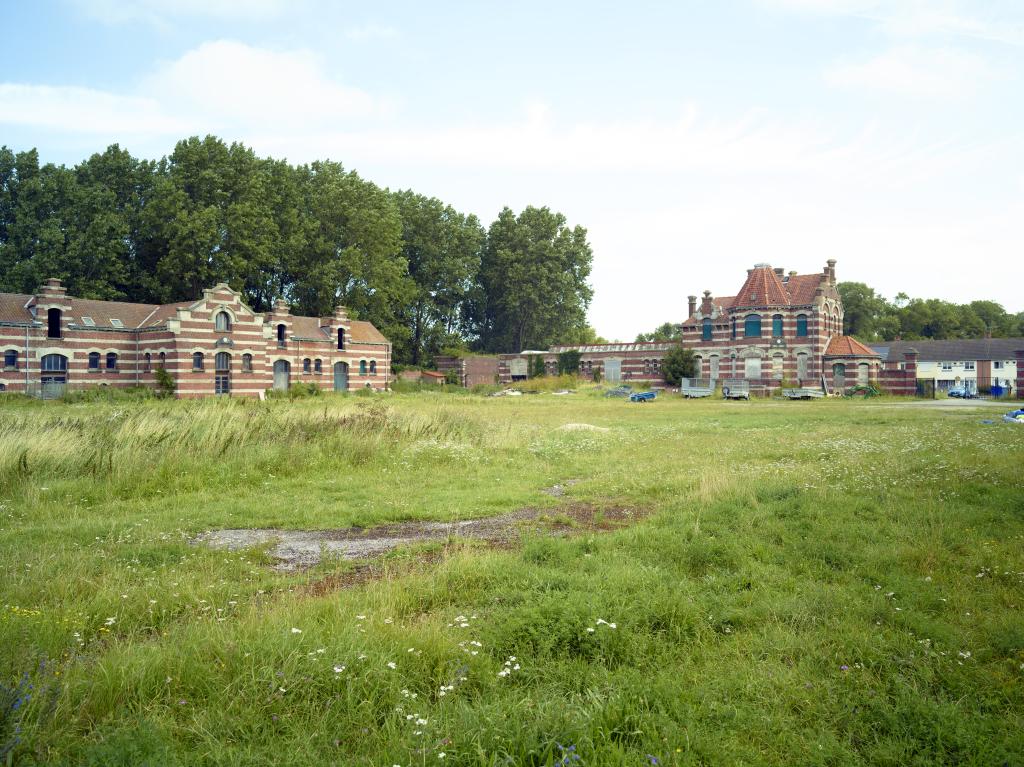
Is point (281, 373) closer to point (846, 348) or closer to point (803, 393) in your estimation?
point (803, 393)

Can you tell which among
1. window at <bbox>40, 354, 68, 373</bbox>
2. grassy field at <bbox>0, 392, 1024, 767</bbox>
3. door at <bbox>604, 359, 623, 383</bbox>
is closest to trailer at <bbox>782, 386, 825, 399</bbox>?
door at <bbox>604, 359, 623, 383</bbox>

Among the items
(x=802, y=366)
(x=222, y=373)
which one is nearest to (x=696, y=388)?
(x=802, y=366)

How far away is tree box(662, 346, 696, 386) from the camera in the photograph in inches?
2566

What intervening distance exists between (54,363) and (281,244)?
71.6 ft

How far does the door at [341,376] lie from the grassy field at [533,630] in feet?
147

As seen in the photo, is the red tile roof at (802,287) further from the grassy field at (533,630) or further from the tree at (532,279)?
the grassy field at (533,630)

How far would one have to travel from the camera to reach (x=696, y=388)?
57.9m

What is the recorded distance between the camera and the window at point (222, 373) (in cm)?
4675

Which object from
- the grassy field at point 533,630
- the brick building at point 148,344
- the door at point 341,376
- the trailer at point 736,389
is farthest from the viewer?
the door at point 341,376

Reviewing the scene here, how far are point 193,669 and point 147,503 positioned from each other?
7.90m

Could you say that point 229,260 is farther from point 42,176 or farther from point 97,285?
point 42,176

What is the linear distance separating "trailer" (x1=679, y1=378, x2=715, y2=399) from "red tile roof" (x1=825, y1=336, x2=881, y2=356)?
1100cm

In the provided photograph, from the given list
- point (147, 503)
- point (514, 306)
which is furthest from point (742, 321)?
point (147, 503)

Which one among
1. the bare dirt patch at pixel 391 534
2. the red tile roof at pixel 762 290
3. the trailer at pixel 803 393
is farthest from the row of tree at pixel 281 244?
the bare dirt patch at pixel 391 534
